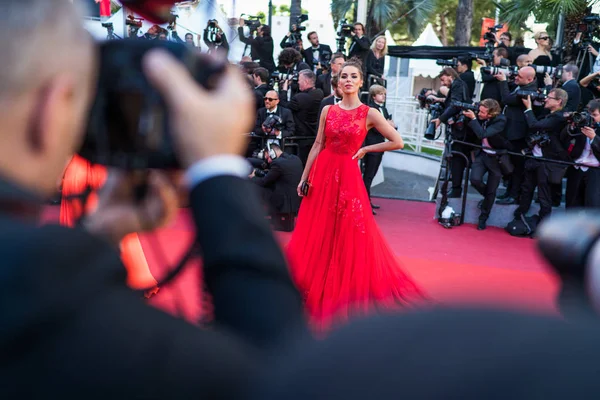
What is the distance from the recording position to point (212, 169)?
0.82m

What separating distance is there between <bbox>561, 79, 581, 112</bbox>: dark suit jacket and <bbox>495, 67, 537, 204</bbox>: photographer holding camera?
0.38m

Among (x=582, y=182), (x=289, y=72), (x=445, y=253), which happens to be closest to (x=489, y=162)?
(x=582, y=182)

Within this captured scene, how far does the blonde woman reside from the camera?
30.7 ft

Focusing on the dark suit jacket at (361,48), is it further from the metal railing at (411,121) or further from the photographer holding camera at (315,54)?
the metal railing at (411,121)

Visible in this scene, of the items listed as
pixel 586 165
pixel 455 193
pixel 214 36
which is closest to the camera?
pixel 214 36

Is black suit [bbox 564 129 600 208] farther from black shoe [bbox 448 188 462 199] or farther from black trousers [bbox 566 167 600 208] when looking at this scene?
black shoe [bbox 448 188 462 199]

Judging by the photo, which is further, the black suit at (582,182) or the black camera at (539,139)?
the black camera at (539,139)

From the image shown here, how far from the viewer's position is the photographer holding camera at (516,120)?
727 centimetres

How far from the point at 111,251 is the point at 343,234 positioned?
12.6 feet

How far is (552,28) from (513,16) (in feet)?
6.45

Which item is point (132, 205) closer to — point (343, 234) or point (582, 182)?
point (343, 234)

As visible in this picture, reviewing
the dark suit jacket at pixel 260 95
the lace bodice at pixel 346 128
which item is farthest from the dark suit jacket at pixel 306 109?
the lace bodice at pixel 346 128

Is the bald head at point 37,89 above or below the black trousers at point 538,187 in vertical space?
above

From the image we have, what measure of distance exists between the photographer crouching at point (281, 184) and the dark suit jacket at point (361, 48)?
3079 mm
